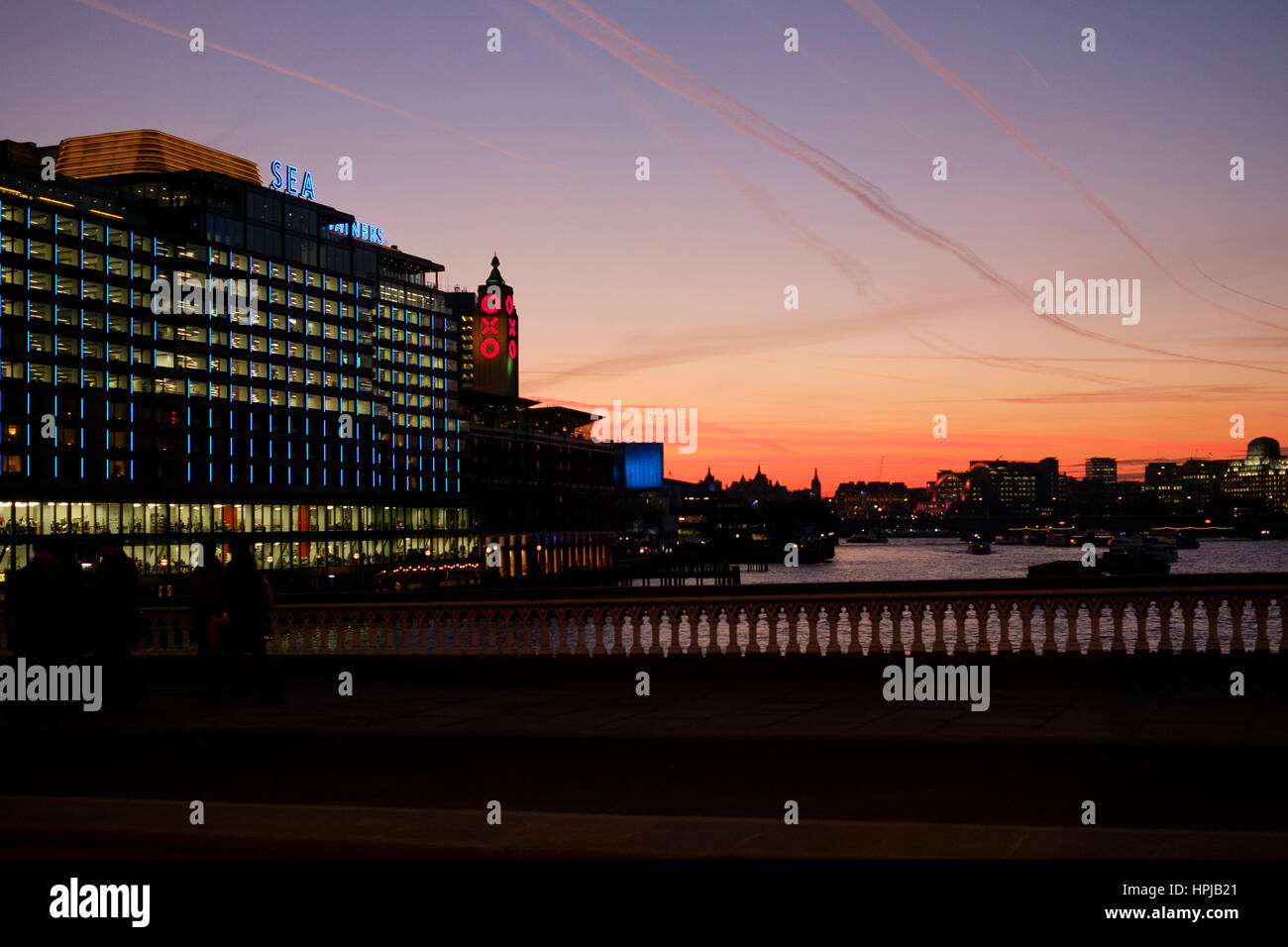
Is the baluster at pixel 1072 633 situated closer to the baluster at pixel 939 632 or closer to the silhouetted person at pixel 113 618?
the baluster at pixel 939 632

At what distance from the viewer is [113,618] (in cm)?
1608

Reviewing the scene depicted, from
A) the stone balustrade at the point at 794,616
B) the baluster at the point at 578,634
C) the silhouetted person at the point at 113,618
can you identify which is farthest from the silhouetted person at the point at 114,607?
the baluster at the point at 578,634

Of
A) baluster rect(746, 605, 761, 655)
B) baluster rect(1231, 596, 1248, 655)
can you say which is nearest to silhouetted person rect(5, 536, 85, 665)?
baluster rect(746, 605, 761, 655)

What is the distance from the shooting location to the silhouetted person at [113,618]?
1591cm

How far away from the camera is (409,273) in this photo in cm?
18800

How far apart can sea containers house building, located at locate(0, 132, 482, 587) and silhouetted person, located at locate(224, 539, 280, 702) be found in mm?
104256

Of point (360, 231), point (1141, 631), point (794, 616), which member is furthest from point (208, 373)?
point (1141, 631)

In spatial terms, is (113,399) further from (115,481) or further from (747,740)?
(747,740)

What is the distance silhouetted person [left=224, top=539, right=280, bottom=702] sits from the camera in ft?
57.4

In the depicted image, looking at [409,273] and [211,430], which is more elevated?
[409,273]
